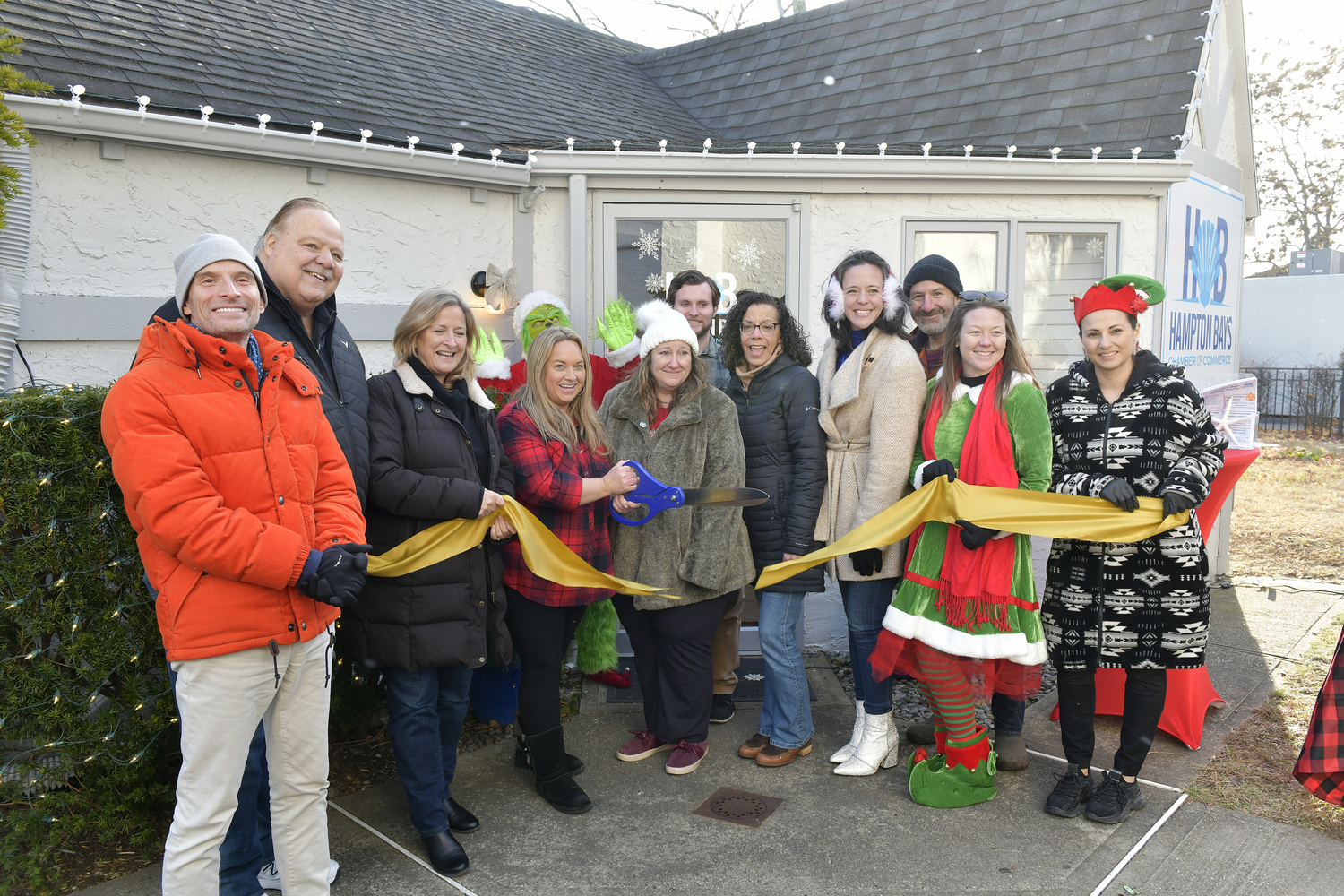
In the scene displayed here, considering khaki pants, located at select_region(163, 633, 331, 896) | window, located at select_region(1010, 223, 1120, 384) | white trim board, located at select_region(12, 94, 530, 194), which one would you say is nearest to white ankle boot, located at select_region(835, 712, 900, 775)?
khaki pants, located at select_region(163, 633, 331, 896)

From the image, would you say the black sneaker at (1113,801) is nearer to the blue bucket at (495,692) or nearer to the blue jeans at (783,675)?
the blue jeans at (783,675)

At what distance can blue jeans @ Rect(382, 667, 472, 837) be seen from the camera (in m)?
3.24

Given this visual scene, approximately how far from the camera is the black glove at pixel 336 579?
2453 millimetres

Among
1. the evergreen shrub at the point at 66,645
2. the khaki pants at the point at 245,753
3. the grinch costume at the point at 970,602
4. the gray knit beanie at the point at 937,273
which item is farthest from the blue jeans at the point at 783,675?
the evergreen shrub at the point at 66,645

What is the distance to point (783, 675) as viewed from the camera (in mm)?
4137

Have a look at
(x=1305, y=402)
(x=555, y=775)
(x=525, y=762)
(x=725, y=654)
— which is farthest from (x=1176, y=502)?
(x=1305, y=402)

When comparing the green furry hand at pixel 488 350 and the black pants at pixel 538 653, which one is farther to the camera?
the green furry hand at pixel 488 350

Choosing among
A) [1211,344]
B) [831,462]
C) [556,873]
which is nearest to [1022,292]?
[1211,344]

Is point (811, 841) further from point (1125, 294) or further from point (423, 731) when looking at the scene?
point (1125, 294)

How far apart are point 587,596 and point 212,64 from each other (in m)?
4.49

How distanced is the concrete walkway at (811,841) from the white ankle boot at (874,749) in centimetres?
5

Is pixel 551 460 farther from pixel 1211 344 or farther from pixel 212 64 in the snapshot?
pixel 1211 344

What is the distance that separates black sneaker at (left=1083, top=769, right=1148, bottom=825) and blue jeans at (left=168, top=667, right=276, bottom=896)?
3.05m

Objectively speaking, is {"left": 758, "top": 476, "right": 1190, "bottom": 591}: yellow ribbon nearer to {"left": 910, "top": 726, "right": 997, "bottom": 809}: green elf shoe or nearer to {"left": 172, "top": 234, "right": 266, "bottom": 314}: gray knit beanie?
{"left": 910, "top": 726, "right": 997, "bottom": 809}: green elf shoe
